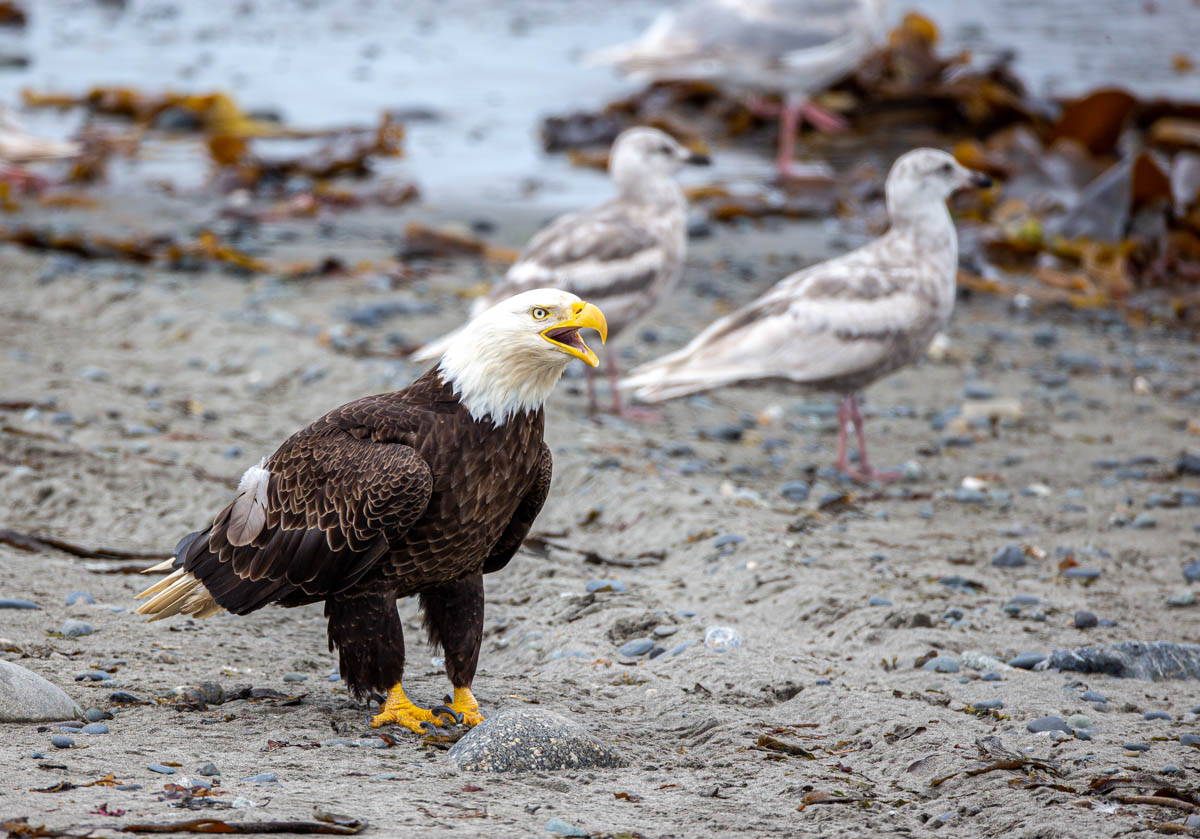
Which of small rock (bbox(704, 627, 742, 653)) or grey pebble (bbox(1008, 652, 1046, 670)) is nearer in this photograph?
grey pebble (bbox(1008, 652, 1046, 670))

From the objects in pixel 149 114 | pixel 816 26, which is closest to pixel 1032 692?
pixel 816 26

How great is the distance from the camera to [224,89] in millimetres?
16922

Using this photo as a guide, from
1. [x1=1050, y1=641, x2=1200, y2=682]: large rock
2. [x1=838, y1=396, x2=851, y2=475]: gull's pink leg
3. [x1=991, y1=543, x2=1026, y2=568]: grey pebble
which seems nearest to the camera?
[x1=1050, y1=641, x2=1200, y2=682]: large rock

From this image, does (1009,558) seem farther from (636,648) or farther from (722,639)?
(636,648)

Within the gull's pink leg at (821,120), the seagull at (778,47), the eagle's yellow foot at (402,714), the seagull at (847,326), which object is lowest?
the eagle's yellow foot at (402,714)

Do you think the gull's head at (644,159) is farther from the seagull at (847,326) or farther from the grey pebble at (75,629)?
the grey pebble at (75,629)

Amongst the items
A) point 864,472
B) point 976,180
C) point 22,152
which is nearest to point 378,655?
point 864,472

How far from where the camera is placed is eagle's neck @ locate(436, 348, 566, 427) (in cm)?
418

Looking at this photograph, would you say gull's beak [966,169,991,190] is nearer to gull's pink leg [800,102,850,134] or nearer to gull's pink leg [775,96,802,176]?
gull's pink leg [775,96,802,176]

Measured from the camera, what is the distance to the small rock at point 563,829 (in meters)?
3.31

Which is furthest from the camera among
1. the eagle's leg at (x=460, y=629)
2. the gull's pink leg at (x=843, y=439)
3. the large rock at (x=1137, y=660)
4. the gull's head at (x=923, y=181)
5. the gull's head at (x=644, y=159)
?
the gull's head at (x=644, y=159)

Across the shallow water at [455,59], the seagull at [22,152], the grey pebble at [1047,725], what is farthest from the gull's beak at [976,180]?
the seagull at [22,152]

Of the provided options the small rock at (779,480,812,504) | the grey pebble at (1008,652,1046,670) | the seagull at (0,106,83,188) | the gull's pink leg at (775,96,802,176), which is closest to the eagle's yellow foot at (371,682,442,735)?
the grey pebble at (1008,652,1046,670)

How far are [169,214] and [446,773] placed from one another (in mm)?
9110
